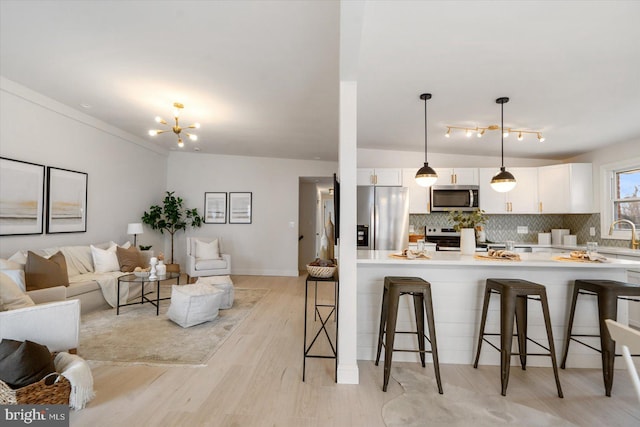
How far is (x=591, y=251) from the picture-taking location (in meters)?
2.63

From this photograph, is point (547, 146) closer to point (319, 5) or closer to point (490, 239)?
point (490, 239)

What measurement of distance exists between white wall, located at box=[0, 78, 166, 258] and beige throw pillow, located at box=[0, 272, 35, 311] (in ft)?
5.34

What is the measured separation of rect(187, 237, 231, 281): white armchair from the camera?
17.3 ft

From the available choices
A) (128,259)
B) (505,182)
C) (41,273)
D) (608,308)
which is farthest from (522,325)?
(128,259)

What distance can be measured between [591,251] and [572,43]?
5.62 ft

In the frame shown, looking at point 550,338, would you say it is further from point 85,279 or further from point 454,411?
point 85,279

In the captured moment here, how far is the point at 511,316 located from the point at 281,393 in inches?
68.2

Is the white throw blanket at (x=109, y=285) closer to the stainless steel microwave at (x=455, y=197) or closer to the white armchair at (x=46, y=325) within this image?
the white armchair at (x=46, y=325)

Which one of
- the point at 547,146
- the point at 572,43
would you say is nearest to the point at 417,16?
the point at 572,43

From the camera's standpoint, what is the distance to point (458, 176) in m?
4.93

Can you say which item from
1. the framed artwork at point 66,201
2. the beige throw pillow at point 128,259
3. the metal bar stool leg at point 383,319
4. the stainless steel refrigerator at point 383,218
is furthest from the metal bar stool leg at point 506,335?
the framed artwork at point 66,201

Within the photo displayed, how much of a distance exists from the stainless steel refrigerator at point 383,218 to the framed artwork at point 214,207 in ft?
11.1

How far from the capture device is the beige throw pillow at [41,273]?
3.14 metres

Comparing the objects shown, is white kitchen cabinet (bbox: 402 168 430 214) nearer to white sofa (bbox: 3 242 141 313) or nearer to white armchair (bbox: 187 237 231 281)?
white armchair (bbox: 187 237 231 281)
